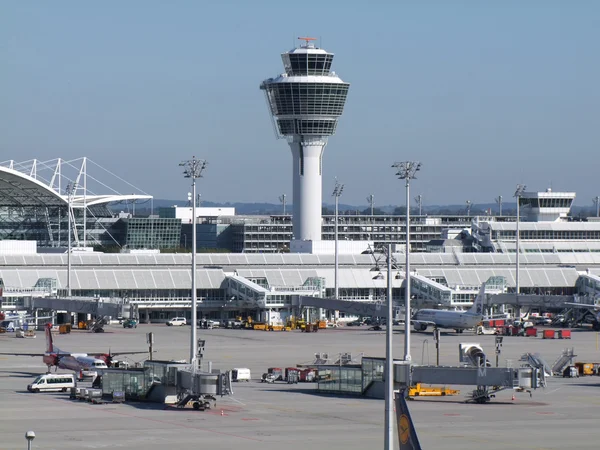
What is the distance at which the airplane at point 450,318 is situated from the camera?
121 m

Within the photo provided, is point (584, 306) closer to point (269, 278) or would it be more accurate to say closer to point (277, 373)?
point (269, 278)

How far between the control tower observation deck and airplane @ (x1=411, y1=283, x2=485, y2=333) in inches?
2389

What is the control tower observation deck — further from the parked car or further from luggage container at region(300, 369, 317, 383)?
luggage container at region(300, 369, 317, 383)

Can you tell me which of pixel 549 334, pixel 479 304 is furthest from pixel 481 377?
pixel 479 304

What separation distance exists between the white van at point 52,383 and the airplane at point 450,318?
190 feet

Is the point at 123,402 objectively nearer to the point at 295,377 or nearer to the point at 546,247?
the point at 295,377

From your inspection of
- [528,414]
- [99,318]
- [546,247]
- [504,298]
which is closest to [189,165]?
[528,414]

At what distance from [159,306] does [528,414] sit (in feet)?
276

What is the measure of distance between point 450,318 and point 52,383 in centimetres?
6128

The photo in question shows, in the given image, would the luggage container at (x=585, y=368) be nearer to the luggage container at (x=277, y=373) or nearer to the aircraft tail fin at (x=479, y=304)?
the luggage container at (x=277, y=373)

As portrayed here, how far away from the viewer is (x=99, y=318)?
119812 millimetres

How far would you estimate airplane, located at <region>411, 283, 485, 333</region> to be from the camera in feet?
396

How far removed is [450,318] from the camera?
122 m

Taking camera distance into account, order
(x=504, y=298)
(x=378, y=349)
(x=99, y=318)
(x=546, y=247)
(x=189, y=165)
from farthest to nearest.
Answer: (x=546, y=247) < (x=504, y=298) < (x=99, y=318) < (x=378, y=349) < (x=189, y=165)
